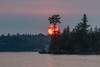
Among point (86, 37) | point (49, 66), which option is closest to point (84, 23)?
point (86, 37)

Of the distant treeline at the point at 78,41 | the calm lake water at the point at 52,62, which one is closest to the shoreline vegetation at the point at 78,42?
the distant treeline at the point at 78,41

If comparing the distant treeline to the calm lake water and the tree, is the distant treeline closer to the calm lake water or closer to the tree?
the tree

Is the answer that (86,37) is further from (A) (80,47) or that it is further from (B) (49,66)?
(B) (49,66)

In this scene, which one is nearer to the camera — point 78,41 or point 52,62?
point 52,62

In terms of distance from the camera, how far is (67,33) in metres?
177

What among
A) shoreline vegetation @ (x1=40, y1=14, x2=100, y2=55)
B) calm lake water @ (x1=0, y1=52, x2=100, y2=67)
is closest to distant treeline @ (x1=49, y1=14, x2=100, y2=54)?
shoreline vegetation @ (x1=40, y1=14, x2=100, y2=55)

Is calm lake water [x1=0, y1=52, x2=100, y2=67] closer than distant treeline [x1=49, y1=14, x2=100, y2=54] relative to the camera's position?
Yes

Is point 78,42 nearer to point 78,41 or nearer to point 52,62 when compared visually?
point 78,41

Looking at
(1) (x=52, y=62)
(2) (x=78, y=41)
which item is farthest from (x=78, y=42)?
(1) (x=52, y=62)

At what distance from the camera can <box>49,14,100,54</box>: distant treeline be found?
169 m

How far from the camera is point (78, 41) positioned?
16962 centimetres

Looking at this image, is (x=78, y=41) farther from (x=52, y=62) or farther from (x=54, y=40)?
(x=52, y=62)

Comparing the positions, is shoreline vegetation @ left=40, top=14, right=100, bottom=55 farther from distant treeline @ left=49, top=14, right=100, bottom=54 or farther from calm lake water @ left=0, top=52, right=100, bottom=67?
calm lake water @ left=0, top=52, right=100, bottom=67

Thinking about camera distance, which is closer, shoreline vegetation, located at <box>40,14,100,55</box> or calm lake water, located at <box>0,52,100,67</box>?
calm lake water, located at <box>0,52,100,67</box>
